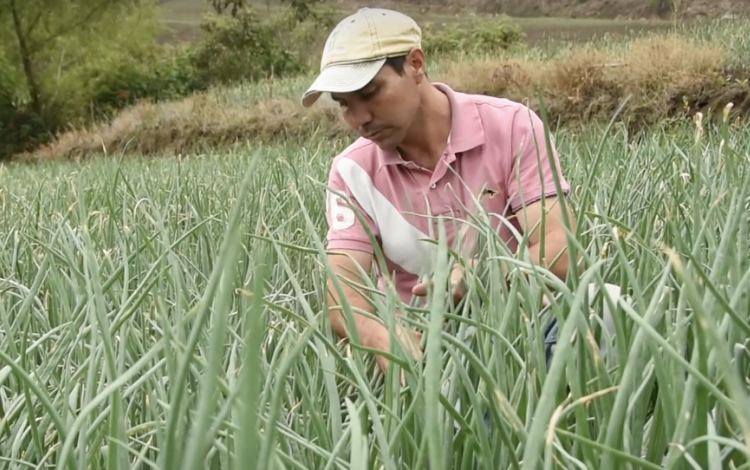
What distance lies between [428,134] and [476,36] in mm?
8014

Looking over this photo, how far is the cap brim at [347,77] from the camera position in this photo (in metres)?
0.79

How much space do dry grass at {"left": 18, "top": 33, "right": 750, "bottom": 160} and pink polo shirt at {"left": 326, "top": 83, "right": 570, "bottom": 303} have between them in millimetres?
543

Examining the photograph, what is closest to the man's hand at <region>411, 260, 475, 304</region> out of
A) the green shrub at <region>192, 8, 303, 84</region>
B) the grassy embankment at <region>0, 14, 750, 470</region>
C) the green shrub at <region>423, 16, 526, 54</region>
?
the grassy embankment at <region>0, 14, 750, 470</region>

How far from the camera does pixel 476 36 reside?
8.51 meters

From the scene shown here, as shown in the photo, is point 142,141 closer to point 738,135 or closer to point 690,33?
point 690,33

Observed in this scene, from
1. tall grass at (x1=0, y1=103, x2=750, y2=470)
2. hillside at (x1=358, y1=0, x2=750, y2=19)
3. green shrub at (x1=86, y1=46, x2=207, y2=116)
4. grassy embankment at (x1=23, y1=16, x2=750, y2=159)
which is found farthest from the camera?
green shrub at (x1=86, y1=46, x2=207, y2=116)

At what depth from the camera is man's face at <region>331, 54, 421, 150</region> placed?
0.82 meters

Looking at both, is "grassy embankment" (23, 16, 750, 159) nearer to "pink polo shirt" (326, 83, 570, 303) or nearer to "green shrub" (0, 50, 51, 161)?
"pink polo shirt" (326, 83, 570, 303)

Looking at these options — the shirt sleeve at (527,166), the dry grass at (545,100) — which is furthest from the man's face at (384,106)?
the dry grass at (545,100)

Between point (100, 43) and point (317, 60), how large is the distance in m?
2.56

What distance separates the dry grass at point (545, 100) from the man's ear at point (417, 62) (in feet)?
1.92

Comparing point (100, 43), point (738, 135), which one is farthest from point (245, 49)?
point (738, 135)

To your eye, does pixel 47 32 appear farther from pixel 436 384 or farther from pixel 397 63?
pixel 436 384

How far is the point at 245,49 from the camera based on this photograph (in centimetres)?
888
